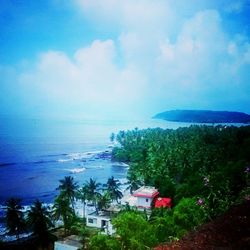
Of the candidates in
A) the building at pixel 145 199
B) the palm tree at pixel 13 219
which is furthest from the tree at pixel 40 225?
the building at pixel 145 199

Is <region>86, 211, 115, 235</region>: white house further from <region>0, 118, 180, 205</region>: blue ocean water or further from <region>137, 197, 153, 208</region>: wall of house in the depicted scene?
<region>0, 118, 180, 205</region>: blue ocean water

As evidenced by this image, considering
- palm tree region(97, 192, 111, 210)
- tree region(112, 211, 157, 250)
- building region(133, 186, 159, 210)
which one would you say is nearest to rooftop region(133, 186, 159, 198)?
building region(133, 186, 159, 210)

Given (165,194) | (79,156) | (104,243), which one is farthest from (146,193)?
(79,156)

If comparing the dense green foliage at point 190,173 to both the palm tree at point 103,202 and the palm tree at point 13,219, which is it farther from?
the palm tree at point 13,219

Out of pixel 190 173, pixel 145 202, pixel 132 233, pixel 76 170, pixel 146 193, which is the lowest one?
pixel 76 170

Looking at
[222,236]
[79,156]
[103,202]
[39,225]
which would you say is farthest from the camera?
[79,156]

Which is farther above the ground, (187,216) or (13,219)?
(187,216)

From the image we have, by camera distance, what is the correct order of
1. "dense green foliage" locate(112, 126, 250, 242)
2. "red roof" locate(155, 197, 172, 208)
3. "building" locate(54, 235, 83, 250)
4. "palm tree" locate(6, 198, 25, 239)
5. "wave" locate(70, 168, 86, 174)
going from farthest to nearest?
"wave" locate(70, 168, 86, 174), "red roof" locate(155, 197, 172, 208), "palm tree" locate(6, 198, 25, 239), "building" locate(54, 235, 83, 250), "dense green foliage" locate(112, 126, 250, 242)

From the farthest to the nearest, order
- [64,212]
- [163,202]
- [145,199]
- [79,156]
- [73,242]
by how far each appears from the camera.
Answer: [79,156], [145,199], [163,202], [64,212], [73,242]

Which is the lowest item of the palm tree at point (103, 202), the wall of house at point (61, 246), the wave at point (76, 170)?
the wave at point (76, 170)

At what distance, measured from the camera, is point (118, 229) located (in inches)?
288

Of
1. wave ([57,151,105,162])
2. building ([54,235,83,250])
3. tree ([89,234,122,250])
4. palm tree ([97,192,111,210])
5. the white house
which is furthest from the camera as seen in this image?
wave ([57,151,105,162])

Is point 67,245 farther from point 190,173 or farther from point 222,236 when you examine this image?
point 190,173

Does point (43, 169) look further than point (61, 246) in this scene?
Yes
